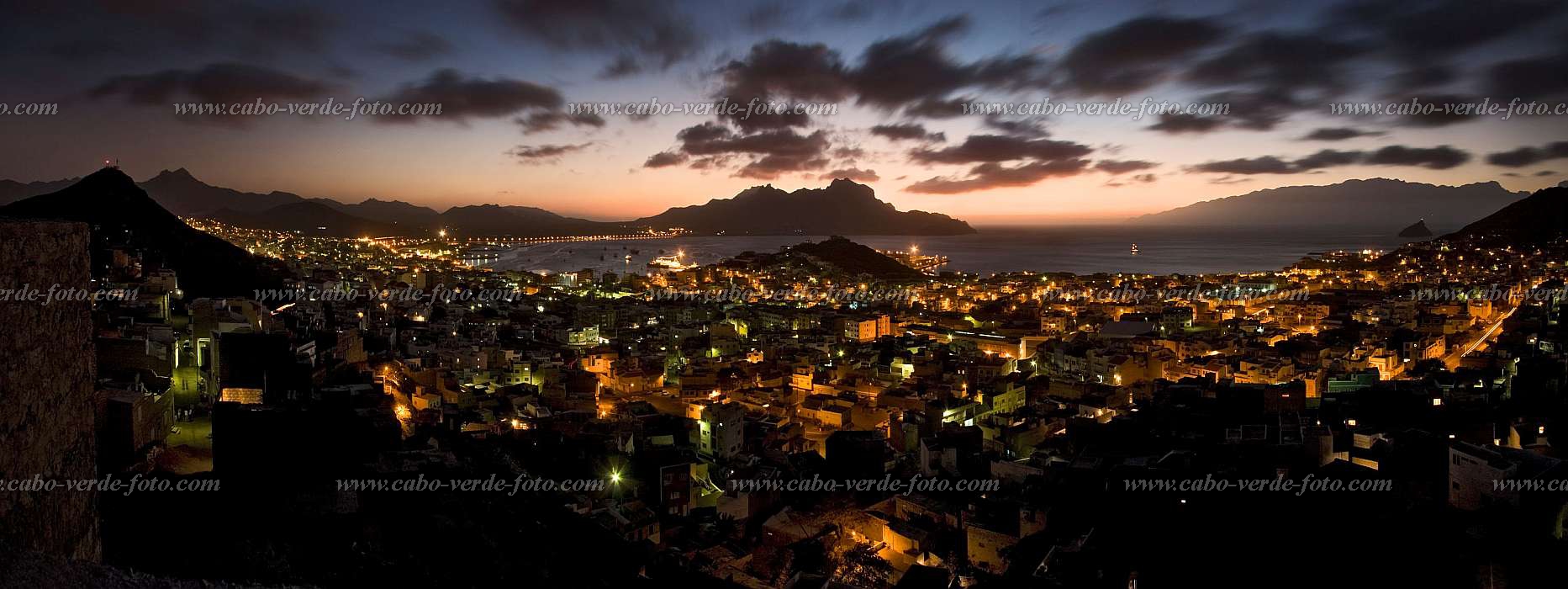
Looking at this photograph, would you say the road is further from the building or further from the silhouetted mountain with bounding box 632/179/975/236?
the silhouetted mountain with bounding box 632/179/975/236

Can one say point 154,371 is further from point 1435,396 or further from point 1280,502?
point 1435,396

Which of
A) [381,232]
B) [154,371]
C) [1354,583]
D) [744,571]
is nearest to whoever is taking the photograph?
[1354,583]

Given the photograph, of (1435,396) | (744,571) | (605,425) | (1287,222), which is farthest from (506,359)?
(1287,222)

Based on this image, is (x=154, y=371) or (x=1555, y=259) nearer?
(x=154, y=371)

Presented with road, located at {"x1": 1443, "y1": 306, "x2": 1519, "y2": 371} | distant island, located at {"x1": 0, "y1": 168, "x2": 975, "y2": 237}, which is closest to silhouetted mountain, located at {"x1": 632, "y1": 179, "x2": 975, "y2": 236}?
distant island, located at {"x1": 0, "y1": 168, "x2": 975, "y2": 237}

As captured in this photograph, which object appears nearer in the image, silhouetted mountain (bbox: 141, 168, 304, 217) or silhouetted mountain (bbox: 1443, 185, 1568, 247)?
silhouetted mountain (bbox: 1443, 185, 1568, 247)

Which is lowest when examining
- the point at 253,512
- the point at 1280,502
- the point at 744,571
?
the point at 744,571

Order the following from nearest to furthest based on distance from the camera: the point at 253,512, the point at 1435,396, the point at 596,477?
1. the point at 253,512
2. the point at 596,477
3. the point at 1435,396

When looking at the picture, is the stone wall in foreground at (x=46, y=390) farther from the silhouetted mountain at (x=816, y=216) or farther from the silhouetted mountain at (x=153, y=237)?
the silhouetted mountain at (x=816, y=216)
